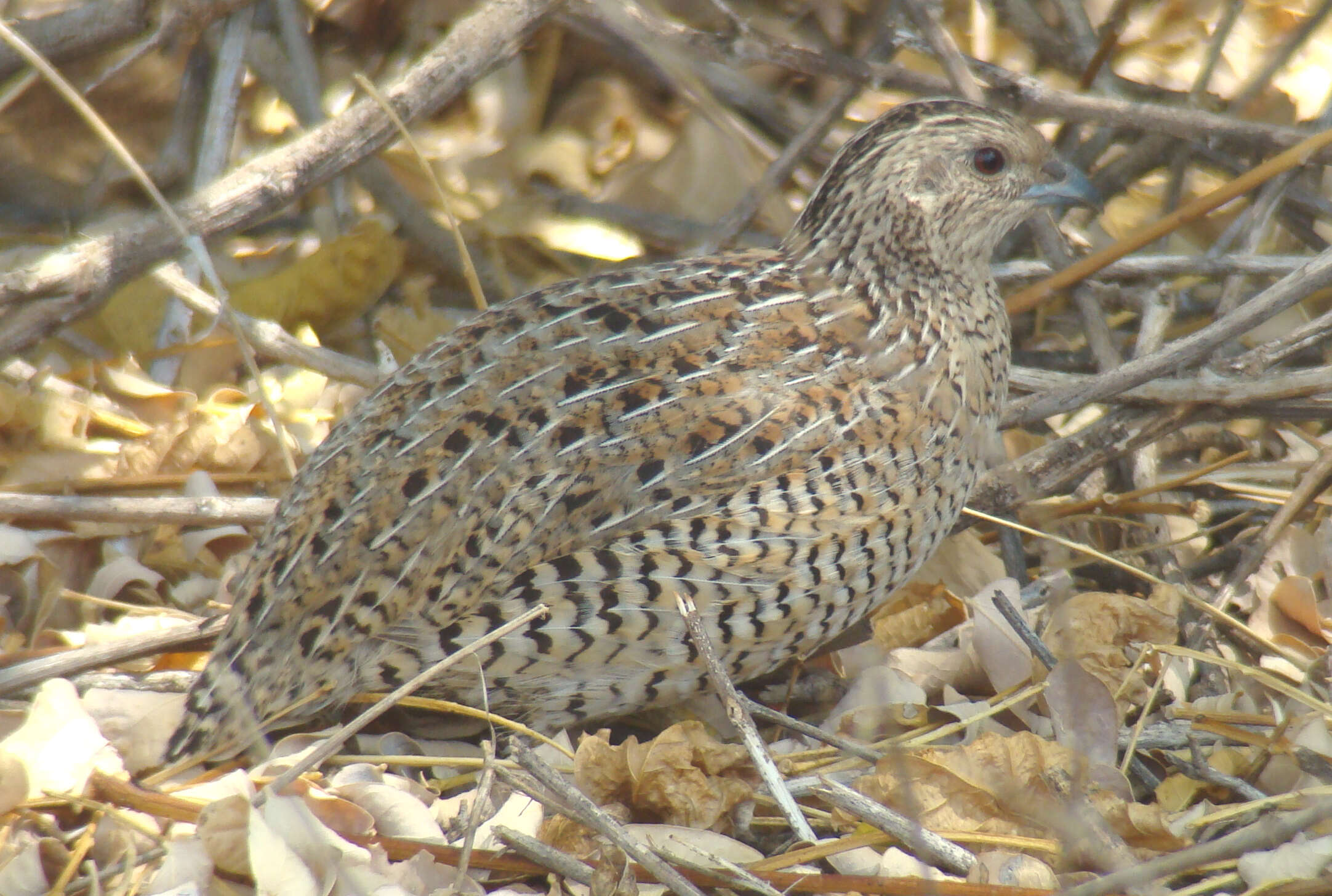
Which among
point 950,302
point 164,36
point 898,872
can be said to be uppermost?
point 164,36

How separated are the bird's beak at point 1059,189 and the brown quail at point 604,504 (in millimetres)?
582

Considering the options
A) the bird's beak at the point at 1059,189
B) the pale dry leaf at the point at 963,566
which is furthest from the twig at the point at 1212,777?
the bird's beak at the point at 1059,189

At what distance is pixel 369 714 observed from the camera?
2422 millimetres

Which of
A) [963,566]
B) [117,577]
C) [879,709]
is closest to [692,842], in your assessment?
[879,709]

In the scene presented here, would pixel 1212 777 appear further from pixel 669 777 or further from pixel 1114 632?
pixel 669 777

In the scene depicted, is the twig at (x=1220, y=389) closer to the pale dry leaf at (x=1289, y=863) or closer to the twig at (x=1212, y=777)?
the twig at (x=1212, y=777)

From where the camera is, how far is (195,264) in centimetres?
391

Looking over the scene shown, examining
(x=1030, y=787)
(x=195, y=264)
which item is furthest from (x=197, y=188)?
(x=1030, y=787)

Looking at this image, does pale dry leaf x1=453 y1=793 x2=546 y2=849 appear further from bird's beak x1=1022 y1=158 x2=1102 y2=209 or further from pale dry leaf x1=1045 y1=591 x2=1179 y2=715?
bird's beak x1=1022 y1=158 x2=1102 y2=209

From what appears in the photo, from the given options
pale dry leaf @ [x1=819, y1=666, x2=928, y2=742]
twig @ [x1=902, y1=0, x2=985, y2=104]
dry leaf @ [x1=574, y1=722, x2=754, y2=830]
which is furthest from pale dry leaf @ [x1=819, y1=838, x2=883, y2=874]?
twig @ [x1=902, y1=0, x2=985, y2=104]

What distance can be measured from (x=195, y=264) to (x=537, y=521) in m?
1.74

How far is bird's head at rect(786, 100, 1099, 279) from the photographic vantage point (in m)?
3.23

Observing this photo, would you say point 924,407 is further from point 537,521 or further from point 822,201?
point 537,521

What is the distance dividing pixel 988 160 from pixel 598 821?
73.8 inches
